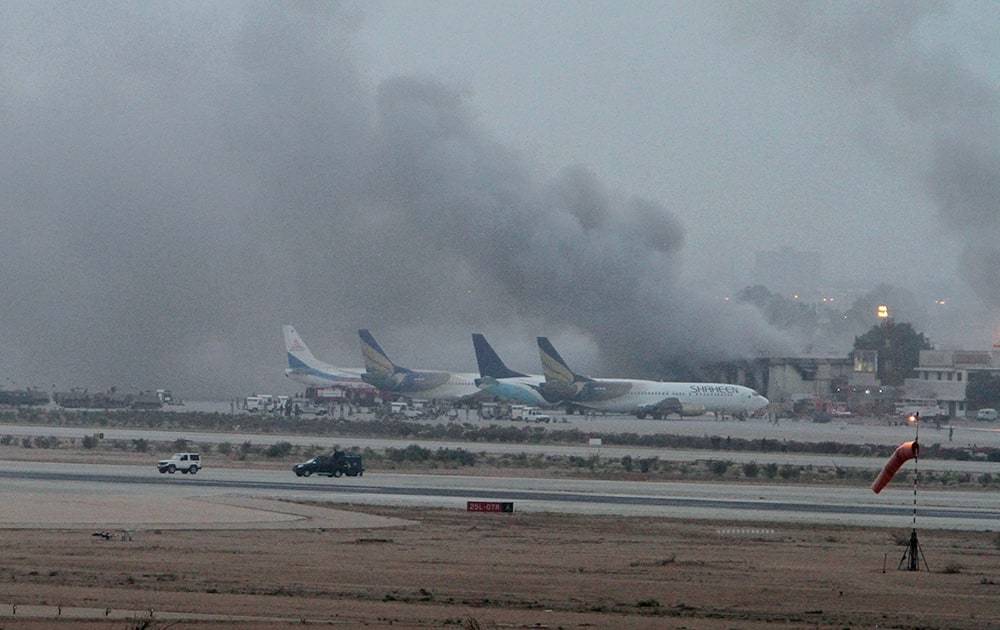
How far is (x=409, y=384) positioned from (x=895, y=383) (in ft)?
160


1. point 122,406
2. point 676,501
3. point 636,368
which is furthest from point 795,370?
point 676,501

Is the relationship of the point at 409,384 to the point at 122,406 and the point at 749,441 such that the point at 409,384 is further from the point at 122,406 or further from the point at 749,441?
the point at 749,441

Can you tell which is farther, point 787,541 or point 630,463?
point 630,463

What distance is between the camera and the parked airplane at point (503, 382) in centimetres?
11419

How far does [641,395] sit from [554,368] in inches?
277

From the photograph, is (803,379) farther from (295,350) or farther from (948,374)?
(295,350)

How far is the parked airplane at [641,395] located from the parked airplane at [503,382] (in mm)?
2060

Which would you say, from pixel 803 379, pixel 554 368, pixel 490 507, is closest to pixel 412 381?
pixel 554 368

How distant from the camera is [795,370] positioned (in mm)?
127375

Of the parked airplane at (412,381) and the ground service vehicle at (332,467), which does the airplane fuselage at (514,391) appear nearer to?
the parked airplane at (412,381)

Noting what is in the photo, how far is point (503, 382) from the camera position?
11581 cm

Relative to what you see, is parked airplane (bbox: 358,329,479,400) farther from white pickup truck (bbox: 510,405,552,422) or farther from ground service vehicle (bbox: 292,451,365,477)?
ground service vehicle (bbox: 292,451,365,477)

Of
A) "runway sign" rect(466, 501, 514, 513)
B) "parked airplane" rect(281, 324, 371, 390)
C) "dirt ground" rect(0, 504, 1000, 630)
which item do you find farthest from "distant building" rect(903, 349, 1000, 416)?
"dirt ground" rect(0, 504, 1000, 630)

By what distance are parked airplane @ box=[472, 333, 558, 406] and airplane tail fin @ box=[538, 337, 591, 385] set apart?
5.41 ft
